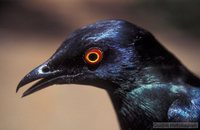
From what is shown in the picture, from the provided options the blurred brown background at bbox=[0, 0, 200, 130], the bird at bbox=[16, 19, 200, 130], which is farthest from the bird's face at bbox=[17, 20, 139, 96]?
the blurred brown background at bbox=[0, 0, 200, 130]

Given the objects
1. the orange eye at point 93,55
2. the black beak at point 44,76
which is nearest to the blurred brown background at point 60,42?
the black beak at point 44,76

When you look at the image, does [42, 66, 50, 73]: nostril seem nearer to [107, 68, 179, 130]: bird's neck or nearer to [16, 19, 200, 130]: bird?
[16, 19, 200, 130]: bird

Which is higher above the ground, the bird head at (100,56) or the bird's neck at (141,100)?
the bird head at (100,56)

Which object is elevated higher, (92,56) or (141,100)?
(92,56)

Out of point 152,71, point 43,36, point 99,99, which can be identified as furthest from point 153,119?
point 43,36

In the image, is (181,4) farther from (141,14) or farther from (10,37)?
(10,37)

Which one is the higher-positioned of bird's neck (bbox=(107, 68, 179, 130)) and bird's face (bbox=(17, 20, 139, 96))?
bird's face (bbox=(17, 20, 139, 96))

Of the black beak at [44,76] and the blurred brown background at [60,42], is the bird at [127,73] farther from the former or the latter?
the blurred brown background at [60,42]

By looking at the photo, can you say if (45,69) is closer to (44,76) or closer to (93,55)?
(44,76)

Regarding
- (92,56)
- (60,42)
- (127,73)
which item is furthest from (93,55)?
(60,42)
